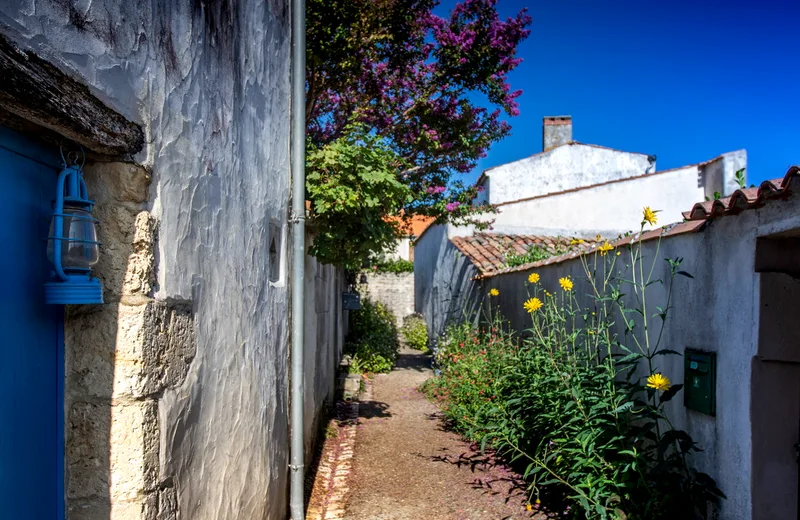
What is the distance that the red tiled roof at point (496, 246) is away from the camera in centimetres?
1038

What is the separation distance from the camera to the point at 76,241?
1733mm

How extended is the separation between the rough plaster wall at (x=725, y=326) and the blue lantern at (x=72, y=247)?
2.88m

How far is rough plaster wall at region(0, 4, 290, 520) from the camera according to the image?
186cm

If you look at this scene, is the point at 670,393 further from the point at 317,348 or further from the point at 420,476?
the point at 317,348

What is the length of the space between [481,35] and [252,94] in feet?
18.7

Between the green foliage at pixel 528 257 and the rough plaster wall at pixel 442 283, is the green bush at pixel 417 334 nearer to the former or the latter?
the rough plaster wall at pixel 442 283

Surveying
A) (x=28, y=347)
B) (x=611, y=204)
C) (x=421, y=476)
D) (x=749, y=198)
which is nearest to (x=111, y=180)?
(x=28, y=347)

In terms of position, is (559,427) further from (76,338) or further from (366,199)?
(76,338)

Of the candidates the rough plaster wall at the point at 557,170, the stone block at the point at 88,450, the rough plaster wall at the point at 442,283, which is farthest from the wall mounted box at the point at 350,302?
the stone block at the point at 88,450

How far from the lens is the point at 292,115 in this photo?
448cm

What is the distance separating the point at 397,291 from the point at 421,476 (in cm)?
1569

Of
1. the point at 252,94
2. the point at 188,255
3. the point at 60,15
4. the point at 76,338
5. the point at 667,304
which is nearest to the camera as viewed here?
the point at 60,15

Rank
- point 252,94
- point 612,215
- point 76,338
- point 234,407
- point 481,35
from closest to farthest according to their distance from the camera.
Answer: point 76,338 → point 234,407 → point 252,94 → point 481,35 → point 612,215

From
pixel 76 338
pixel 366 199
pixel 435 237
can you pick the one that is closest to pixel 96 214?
pixel 76 338
